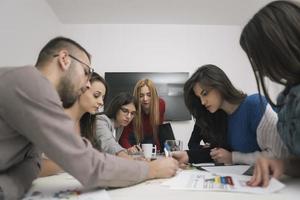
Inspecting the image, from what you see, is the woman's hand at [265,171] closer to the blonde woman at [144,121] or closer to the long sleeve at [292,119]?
the long sleeve at [292,119]

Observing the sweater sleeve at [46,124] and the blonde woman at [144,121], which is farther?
the blonde woman at [144,121]

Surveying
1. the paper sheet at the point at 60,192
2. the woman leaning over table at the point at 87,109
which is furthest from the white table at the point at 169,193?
the woman leaning over table at the point at 87,109

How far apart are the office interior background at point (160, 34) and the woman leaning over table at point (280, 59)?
237 cm

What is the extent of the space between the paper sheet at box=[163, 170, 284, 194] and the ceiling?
2.43m

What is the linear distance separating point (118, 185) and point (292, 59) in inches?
23.6

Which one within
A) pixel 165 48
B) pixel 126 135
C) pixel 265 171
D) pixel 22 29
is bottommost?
pixel 126 135

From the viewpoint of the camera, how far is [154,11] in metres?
3.22

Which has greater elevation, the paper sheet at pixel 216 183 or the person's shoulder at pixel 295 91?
the person's shoulder at pixel 295 91

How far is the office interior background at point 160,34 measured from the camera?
3.13 m

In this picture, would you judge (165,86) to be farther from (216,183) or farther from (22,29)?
(216,183)

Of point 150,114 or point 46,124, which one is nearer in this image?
point 46,124

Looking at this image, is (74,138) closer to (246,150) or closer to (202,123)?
(246,150)

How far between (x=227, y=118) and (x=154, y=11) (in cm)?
212

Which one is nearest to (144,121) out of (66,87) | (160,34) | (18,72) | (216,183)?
(66,87)
